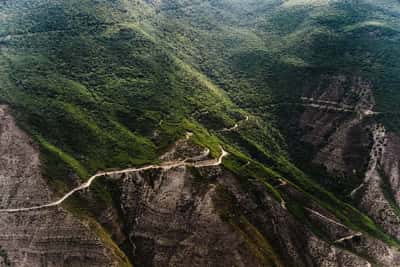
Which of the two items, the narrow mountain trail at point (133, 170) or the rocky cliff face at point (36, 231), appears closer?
the rocky cliff face at point (36, 231)

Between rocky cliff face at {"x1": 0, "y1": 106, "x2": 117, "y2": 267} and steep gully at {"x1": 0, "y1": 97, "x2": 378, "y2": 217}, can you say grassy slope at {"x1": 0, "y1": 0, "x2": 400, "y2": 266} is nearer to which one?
steep gully at {"x1": 0, "y1": 97, "x2": 378, "y2": 217}

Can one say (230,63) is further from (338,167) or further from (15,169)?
(15,169)

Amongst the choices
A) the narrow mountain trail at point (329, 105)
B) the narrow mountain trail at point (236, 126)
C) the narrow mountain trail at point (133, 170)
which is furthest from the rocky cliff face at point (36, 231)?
the narrow mountain trail at point (329, 105)

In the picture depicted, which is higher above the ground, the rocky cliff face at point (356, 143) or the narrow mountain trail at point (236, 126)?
the rocky cliff face at point (356, 143)

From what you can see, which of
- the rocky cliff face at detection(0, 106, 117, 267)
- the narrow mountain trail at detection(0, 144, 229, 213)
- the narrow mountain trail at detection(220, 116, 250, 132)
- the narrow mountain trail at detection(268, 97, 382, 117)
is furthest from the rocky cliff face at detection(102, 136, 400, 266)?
the narrow mountain trail at detection(268, 97, 382, 117)

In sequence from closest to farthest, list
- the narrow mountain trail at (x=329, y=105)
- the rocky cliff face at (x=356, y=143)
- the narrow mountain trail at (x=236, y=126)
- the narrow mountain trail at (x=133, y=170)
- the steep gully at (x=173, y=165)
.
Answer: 1. the narrow mountain trail at (x=133, y=170)
2. the steep gully at (x=173, y=165)
3. the rocky cliff face at (x=356, y=143)
4. the narrow mountain trail at (x=329, y=105)
5. the narrow mountain trail at (x=236, y=126)

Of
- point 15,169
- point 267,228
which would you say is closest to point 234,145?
point 267,228

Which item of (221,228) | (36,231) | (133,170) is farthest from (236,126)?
(36,231)

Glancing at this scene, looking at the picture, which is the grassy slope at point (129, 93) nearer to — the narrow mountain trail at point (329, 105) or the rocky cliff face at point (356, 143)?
the narrow mountain trail at point (329, 105)
